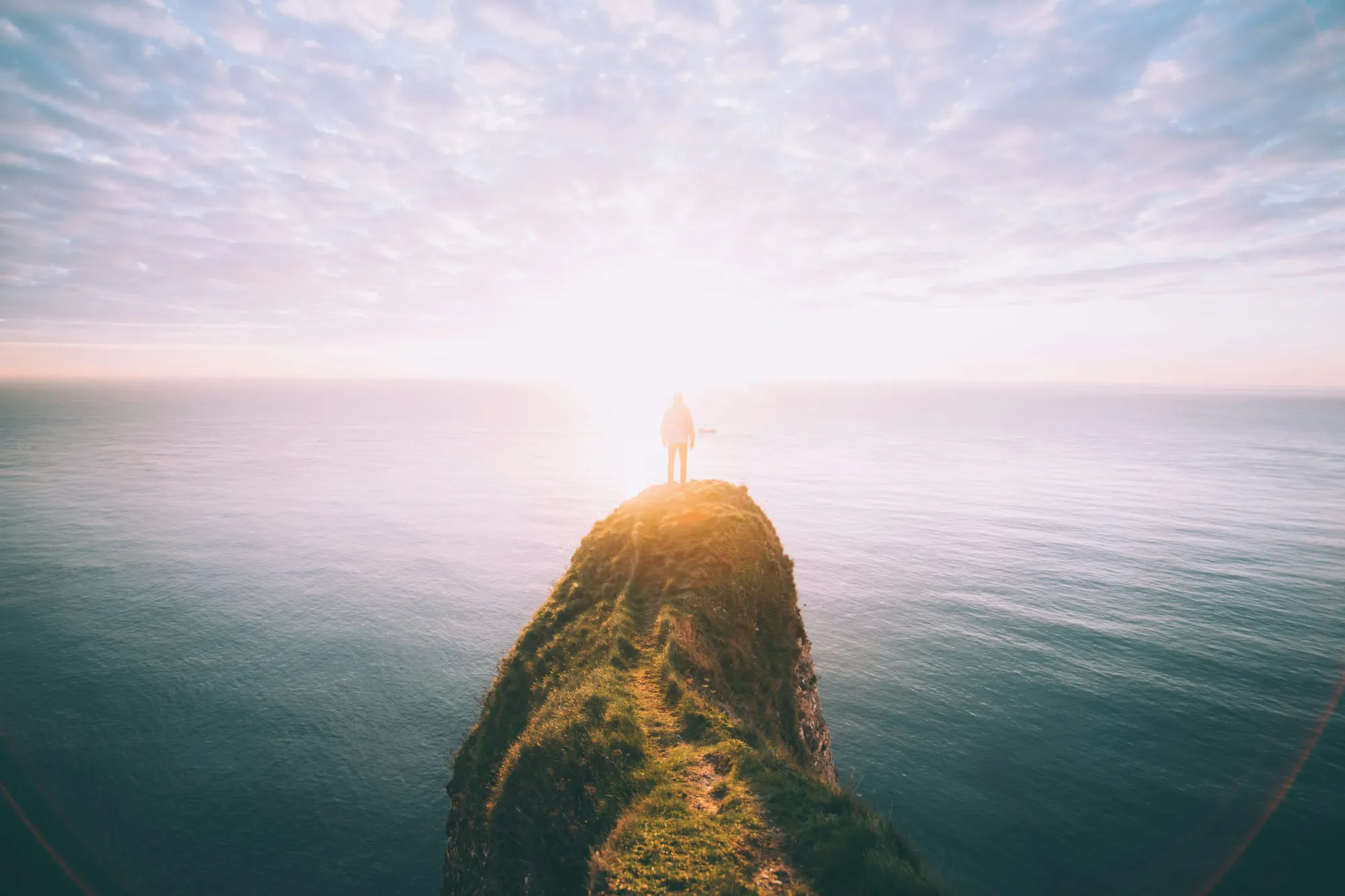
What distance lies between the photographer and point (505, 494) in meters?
131

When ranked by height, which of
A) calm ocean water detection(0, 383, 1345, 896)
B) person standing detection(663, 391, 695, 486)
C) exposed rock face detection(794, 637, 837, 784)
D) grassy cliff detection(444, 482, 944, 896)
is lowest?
calm ocean water detection(0, 383, 1345, 896)

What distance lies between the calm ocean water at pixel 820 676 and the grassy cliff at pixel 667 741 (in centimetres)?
1663

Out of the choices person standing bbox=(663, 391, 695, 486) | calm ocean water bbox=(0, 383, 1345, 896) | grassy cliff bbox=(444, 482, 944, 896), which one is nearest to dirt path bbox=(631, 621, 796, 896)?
grassy cliff bbox=(444, 482, 944, 896)

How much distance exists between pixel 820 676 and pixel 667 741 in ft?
130

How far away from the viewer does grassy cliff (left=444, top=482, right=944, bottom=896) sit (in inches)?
482

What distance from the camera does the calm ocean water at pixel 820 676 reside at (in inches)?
1305

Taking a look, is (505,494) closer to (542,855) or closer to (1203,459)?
(542,855)

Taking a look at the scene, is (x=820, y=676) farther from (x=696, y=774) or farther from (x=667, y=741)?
(x=696, y=774)

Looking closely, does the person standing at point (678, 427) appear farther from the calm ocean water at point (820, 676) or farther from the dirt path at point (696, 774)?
the calm ocean water at point (820, 676)

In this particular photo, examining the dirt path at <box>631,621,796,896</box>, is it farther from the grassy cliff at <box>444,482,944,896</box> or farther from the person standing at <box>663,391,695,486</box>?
the person standing at <box>663,391,695,486</box>

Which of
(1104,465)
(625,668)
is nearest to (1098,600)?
(625,668)

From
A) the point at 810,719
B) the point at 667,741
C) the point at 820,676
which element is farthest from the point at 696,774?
the point at 820,676

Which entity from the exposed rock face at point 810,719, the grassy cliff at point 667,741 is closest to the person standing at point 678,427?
the grassy cliff at point 667,741

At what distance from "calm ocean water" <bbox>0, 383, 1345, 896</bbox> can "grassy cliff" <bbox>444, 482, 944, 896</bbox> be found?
16.6m
